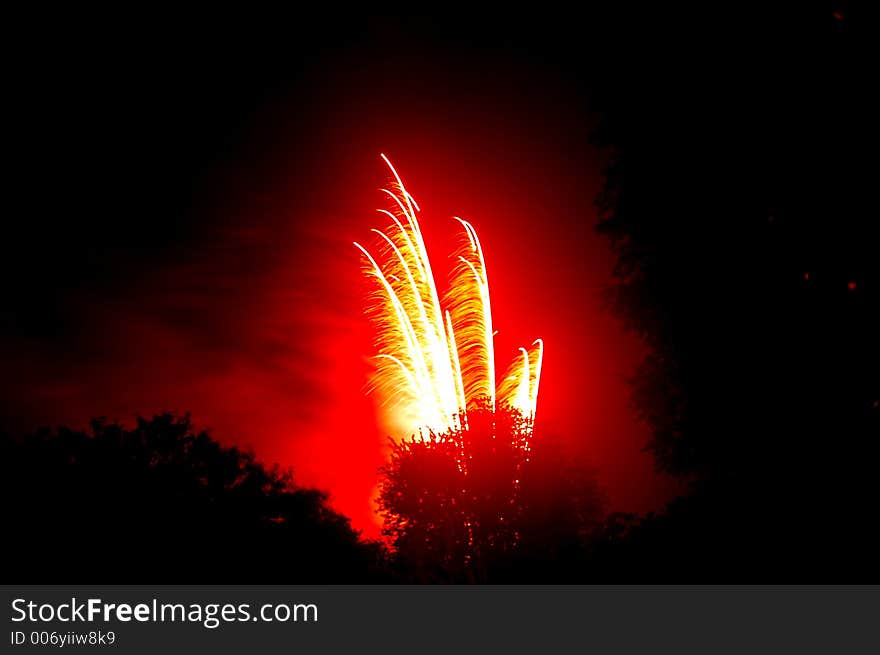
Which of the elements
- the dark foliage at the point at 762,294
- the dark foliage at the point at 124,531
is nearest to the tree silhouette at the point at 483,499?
the dark foliage at the point at 124,531

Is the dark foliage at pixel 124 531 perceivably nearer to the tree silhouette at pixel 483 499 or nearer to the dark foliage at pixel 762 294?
the tree silhouette at pixel 483 499

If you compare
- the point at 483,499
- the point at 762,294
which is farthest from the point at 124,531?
the point at 762,294

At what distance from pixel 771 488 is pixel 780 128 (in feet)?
18.8

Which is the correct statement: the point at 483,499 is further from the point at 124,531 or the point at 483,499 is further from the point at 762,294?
the point at 762,294

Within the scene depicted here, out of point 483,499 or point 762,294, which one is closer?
point 762,294

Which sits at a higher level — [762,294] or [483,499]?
[762,294]

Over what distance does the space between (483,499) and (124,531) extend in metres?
10.8

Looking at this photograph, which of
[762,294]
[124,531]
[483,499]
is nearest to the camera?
[762,294]

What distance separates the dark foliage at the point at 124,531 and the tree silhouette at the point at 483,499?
2352mm

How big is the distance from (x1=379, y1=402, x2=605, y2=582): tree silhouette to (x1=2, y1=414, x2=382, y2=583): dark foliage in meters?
2.35

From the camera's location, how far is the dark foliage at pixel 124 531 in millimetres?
16609

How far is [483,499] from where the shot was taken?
20234mm

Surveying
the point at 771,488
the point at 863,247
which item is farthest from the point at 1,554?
the point at 863,247
